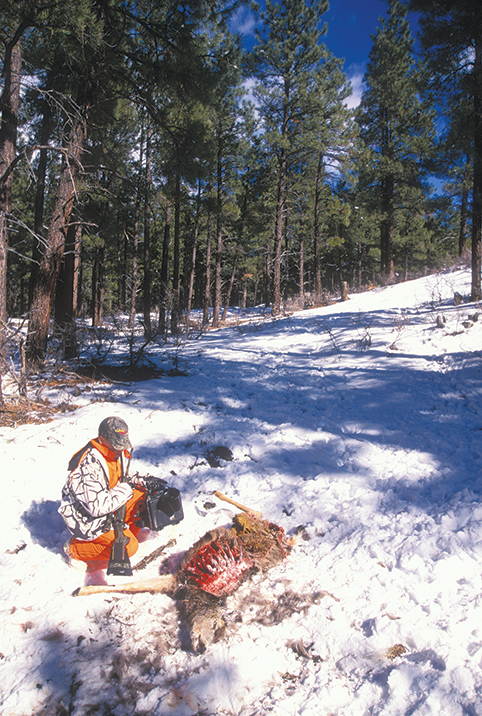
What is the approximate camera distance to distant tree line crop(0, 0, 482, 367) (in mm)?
6402

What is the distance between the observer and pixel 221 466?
4.46 m

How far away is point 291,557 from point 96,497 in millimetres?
1726

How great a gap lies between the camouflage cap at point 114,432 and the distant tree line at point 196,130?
3.41m

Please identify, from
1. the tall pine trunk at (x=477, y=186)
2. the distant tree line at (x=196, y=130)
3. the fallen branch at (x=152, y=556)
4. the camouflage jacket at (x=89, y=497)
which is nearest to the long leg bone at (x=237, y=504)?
the fallen branch at (x=152, y=556)

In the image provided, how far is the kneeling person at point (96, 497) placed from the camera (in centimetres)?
280

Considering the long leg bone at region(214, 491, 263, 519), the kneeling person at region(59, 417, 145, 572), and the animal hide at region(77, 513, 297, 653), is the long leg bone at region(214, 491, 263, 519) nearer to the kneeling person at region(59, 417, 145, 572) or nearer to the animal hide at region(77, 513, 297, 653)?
the animal hide at region(77, 513, 297, 653)

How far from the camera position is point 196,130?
25.3 ft

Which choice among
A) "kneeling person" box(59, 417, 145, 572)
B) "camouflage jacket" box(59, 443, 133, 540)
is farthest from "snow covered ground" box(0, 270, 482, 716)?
"camouflage jacket" box(59, 443, 133, 540)

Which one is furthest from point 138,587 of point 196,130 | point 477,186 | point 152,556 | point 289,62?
point 289,62

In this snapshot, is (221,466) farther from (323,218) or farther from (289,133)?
(323,218)

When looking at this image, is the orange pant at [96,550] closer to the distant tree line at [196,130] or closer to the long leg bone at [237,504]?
the long leg bone at [237,504]

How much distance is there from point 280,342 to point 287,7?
13652mm

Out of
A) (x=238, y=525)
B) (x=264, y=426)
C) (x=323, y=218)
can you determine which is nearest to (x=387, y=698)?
(x=238, y=525)

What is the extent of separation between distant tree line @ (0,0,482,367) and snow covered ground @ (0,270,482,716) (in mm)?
3045
